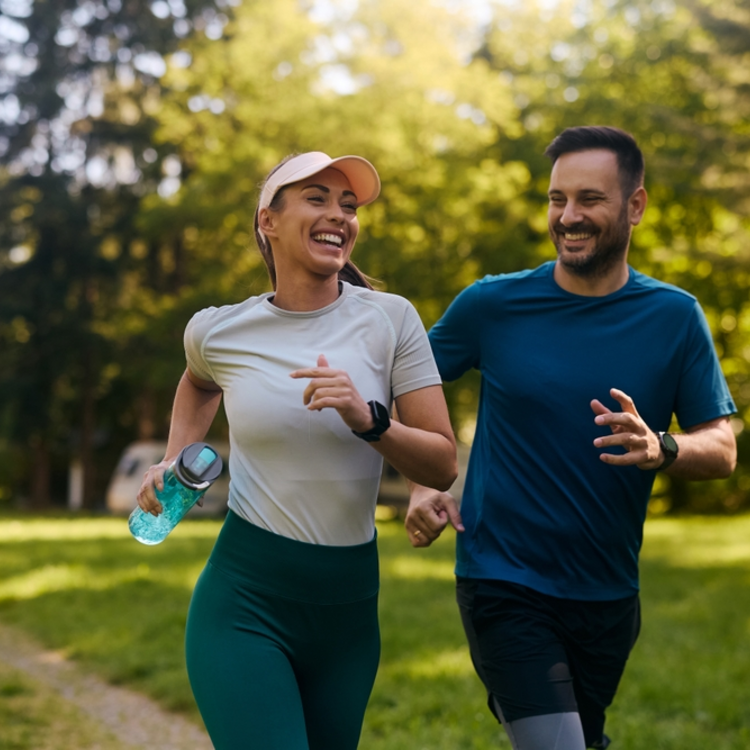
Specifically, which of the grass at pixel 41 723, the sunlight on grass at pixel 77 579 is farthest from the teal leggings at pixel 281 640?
the sunlight on grass at pixel 77 579

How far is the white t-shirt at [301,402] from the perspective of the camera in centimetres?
304

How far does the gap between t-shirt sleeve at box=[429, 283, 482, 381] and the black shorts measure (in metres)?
0.77

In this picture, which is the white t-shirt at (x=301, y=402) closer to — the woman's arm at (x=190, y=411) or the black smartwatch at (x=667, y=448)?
the woman's arm at (x=190, y=411)

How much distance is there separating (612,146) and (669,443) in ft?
A: 3.69

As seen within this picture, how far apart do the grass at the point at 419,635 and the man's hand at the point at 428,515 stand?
9.22ft

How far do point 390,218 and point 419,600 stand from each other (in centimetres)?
1657

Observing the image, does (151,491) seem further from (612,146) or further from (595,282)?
(612,146)

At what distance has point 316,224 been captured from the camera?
10.4 ft

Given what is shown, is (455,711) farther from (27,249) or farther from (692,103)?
(27,249)

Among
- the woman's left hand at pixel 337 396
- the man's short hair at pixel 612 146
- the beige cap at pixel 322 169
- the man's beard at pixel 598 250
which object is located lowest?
the woman's left hand at pixel 337 396

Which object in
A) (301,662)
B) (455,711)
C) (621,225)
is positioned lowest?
(455,711)

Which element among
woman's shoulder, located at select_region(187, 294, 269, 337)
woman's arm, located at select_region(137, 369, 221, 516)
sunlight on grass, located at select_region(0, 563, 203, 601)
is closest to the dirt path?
sunlight on grass, located at select_region(0, 563, 203, 601)

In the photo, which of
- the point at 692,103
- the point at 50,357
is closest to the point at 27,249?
the point at 50,357

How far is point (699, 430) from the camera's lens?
3.57 m
